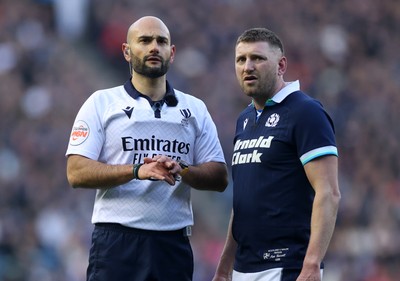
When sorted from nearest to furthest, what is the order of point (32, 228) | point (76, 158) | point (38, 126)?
point (76, 158) < point (32, 228) < point (38, 126)

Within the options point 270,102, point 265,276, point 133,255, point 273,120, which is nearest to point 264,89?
point 270,102

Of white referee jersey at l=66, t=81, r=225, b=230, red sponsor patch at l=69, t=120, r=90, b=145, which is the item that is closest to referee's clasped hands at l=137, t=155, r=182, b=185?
white referee jersey at l=66, t=81, r=225, b=230

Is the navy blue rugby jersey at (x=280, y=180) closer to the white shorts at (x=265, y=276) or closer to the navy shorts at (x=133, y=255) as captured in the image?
the white shorts at (x=265, y=276)

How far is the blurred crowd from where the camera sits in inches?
592

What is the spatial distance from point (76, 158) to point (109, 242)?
1.81 feet

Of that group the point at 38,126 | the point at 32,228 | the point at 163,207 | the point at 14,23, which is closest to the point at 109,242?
the point at 163,207

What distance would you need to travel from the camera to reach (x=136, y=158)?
275 inches

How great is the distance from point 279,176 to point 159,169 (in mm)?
700

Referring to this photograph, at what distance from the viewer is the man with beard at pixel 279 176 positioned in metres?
6.34

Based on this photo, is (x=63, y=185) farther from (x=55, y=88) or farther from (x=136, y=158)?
(x=136, y=158)

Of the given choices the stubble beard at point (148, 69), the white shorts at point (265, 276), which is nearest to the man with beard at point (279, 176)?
the white shorts at point (265, 276)

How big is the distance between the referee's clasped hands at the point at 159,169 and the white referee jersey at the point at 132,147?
460mm

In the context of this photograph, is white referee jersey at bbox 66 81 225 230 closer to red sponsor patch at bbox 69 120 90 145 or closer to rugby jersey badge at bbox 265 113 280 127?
red sponsor patch at bbox 69 120 90 145

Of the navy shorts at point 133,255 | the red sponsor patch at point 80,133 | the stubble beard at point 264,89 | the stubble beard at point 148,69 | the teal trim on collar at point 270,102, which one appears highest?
the stubble beard at point 148,69
